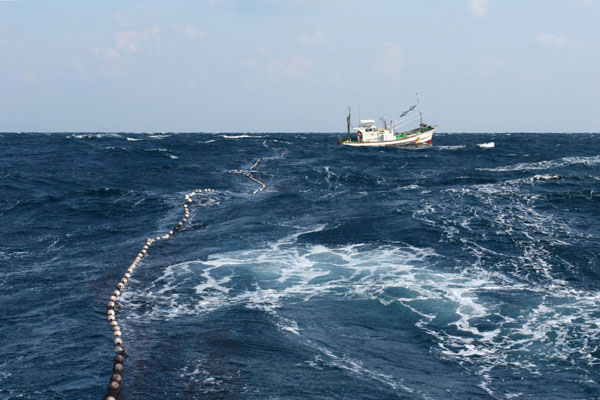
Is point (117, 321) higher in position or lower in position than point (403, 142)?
lower

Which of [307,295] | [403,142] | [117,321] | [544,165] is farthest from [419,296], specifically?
[403,142]

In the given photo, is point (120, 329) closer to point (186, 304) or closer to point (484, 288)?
point (186, 304)

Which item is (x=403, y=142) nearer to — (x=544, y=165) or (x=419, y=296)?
(x=544, y=165)

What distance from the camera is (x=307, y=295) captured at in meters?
18.0

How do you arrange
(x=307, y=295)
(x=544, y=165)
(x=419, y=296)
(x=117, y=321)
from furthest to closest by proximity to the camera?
Answer: (x=544, y=165), (x=307, y=295), (x=419, y=296), (x=117, y=321)

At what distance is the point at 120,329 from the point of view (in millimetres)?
14531

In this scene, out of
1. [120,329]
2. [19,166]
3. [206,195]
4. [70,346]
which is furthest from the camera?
[19,166]

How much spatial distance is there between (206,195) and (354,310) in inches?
1069

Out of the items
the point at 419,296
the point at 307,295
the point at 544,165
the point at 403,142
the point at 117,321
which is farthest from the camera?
the point at 403,142

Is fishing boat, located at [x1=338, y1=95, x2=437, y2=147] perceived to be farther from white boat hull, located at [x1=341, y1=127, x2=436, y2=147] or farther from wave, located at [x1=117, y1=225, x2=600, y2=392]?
wave, located at [x1=117, y1=225, x2=600, y2=392]

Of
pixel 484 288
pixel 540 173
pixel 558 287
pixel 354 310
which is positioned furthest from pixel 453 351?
pixel 540 173

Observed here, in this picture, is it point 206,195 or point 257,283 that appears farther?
point 206,195

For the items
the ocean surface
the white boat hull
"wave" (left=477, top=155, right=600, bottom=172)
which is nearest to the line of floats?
the ocean surface

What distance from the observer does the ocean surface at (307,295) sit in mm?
11734
